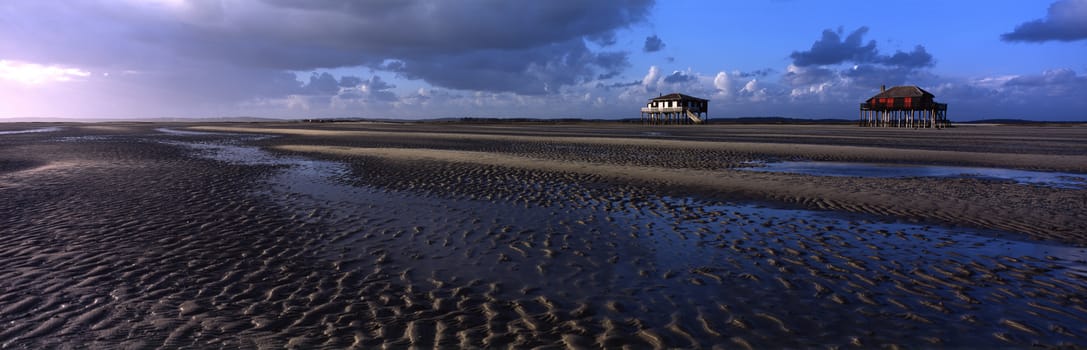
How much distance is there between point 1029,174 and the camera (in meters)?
18.7

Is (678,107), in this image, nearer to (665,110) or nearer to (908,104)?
(665,110)

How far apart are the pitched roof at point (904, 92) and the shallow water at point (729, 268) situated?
247ft

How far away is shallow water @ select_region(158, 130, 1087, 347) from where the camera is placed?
216 inches

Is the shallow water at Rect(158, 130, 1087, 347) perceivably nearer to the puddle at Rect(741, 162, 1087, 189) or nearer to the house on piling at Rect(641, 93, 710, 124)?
the puddle at Rect(741, 162, 1087, 189)

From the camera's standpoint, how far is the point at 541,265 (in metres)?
7.75

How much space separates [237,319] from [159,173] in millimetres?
16625

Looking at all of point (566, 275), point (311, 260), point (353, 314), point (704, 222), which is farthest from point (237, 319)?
point (704, 222)

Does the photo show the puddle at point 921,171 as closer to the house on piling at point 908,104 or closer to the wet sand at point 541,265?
the wet sand at point 541,265

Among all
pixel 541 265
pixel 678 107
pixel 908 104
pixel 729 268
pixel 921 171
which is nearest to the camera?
pixel 729 268

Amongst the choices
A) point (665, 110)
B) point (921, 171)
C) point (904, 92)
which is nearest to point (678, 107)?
point (665, 110)

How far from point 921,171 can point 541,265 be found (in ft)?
60.0

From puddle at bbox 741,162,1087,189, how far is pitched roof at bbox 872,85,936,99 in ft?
202

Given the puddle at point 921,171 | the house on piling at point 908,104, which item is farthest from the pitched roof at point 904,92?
the puddle at point 921,171

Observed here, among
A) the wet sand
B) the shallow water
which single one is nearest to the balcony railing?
the wet sand
